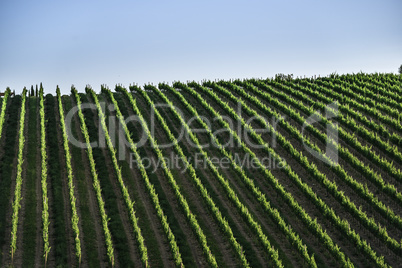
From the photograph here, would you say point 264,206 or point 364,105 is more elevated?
point 364,105

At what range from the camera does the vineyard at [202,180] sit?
1700cm

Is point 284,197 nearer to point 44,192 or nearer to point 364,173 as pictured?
point 364,173

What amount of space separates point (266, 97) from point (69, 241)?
20601 millimetres

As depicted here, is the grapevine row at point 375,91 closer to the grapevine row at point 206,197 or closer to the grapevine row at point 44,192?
the grapevine row at point 206,197

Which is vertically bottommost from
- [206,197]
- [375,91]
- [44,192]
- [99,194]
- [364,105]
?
[206,197]

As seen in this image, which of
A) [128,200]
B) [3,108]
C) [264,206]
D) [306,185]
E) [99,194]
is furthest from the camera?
[3,108]

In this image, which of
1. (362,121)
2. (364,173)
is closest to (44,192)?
(364,173)

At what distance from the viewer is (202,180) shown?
2244 centimetres

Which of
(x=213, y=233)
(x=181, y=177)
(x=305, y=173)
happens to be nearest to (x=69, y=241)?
(x=213, y=233)

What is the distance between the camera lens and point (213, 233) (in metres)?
18.3

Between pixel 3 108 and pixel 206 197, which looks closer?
pixel 206 197

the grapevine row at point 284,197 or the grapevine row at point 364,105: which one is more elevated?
the grapevine row at point 364,105

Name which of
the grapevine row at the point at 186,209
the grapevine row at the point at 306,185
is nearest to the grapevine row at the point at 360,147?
the grapevine row at the point at 306,185

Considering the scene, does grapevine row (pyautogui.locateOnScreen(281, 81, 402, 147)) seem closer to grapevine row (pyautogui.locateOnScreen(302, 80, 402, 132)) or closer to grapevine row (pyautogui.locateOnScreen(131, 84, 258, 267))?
grapevine row (pyautogui.locateOnScreen(302, 80, 402, 132))
